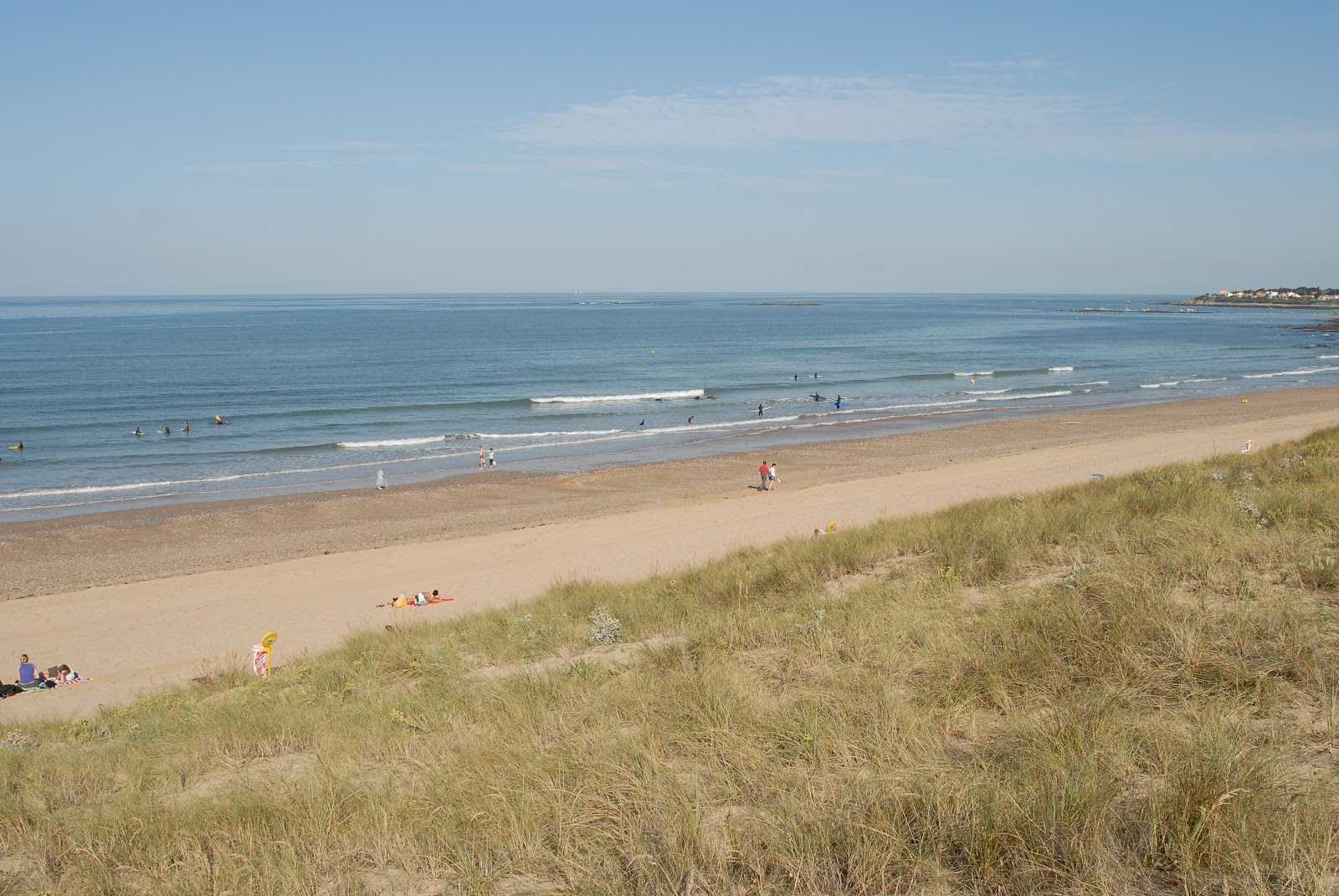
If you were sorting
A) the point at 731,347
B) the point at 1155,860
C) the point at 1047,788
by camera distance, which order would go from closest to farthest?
the point at 1155,860 → the point at 1047,788 → the point at 731,347

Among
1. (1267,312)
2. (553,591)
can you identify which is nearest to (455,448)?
(553,591)

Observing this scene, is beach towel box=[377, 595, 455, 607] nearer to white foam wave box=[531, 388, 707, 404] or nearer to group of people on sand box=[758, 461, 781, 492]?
group of people on sand box=[758, 461, 781, 492]

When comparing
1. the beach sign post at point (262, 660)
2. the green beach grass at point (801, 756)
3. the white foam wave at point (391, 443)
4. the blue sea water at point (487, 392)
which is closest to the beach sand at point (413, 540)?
the beach sign post at point (262, 660)

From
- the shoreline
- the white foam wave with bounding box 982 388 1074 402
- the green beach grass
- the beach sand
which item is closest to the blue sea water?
the white foam wave with bounding box 982 388 1074 402

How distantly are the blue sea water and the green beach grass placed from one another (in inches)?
934

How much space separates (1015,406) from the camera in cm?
4678

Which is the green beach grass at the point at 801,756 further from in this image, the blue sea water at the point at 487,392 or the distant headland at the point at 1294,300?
the distant headland at the point at 1294,300

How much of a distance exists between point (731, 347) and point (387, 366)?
1439 inches

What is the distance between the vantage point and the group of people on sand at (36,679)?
12352mm

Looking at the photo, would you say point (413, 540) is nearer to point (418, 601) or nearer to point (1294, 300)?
point (418, 601)

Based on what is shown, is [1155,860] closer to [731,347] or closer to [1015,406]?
[1015,406]

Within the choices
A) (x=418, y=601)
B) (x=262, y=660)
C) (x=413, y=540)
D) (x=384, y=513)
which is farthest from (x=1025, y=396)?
(x=262, y=660)

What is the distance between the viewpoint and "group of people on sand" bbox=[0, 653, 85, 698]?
12.4 m

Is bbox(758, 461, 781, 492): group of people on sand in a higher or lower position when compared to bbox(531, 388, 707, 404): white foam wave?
lower
